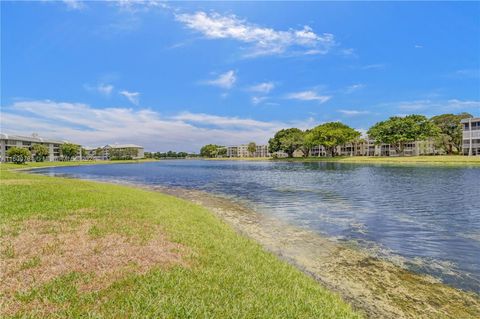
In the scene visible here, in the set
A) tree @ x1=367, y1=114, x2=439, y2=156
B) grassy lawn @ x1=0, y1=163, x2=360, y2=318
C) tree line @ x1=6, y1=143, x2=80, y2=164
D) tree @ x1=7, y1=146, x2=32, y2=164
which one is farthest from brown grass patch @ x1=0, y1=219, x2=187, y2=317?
tree @ x1=367, y1=114, x2=439, y2=156

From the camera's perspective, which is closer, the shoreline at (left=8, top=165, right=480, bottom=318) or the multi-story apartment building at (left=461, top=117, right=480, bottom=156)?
the shoreline at (left=8, top=165, right=480, bottom=318)

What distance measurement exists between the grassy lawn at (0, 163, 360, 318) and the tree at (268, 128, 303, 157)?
5615 inches

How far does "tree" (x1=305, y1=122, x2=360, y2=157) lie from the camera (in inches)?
4806

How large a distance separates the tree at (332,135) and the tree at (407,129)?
630 inches

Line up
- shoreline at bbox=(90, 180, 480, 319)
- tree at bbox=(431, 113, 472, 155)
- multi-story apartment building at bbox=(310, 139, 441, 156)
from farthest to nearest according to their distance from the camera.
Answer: multi-story apartment building at bbox=(310, 139, 441, 156) < tree at bbox=(431, 113, 472, 155) < shoreline at bbox=(90, 180, 480, 319)

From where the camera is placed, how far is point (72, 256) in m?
7.52

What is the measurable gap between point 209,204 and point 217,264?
50.5 ft

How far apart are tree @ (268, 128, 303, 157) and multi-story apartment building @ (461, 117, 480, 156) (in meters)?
69.8

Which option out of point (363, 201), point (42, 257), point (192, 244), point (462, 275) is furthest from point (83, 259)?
point (363, 201)

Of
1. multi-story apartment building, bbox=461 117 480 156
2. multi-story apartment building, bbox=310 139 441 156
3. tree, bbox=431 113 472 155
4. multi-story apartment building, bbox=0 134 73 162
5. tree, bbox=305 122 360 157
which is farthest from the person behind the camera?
multi-story apartment building, bbox=310 139 441 156

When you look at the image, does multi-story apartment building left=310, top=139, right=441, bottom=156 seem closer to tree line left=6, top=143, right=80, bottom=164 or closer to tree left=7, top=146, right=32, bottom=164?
tree left=7, top=146, right=32, bottom=164

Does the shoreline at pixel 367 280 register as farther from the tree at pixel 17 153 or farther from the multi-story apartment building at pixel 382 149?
the multi-story apartment building at pixel 382 149

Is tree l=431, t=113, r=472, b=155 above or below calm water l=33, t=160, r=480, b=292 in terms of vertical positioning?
above

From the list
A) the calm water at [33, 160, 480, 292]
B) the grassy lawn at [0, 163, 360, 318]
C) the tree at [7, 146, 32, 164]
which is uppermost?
the tree at [7, 146, 32, 164]
